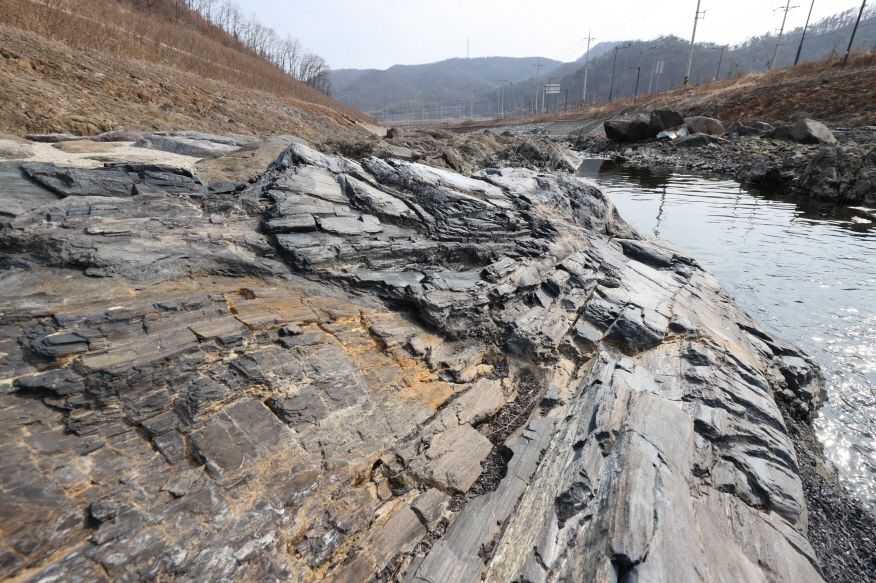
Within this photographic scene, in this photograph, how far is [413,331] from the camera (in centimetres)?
475

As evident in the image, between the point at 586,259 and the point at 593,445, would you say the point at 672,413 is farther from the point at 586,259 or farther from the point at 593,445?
the point at 586,259

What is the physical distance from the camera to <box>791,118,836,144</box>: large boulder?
2323 centimetres

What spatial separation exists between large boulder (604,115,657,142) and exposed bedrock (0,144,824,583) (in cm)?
3611

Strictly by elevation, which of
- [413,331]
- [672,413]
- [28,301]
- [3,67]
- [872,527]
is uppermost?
[3,67]

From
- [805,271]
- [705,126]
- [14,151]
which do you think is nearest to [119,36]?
[14,151]

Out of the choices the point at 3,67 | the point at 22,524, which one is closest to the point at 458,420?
the point at 22,524

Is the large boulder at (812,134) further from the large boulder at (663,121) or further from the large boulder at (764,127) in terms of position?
the large boulder at (663,121)

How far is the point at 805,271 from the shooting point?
9797 mm

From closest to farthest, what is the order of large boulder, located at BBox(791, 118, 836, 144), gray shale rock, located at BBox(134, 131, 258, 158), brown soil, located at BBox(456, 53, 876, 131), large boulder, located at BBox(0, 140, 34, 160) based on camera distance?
large boulder, located at BBox(0, 140, 34, 160)
gray shale rock, located at BBox(134, 131, 258, 158)
large boulder, located at BBox(791, 118, 836, 144)
brown soil, located at BBox(456, 53, 876, 131)

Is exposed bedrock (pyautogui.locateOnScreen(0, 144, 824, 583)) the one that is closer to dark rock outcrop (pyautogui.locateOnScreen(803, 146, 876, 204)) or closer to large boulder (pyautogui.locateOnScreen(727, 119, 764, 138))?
dark rock outcrop (pyautogui.locateOnScreen(803, 146, 876, 204))

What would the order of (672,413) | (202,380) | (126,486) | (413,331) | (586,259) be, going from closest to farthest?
(126,486) < (202,380) < (672,413) < (413,331) < (586,259)

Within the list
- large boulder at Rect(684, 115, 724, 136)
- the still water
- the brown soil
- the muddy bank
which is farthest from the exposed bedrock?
the brown soil

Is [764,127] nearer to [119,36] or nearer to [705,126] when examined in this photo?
[705,126]

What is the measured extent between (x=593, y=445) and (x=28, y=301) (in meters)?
5.01
